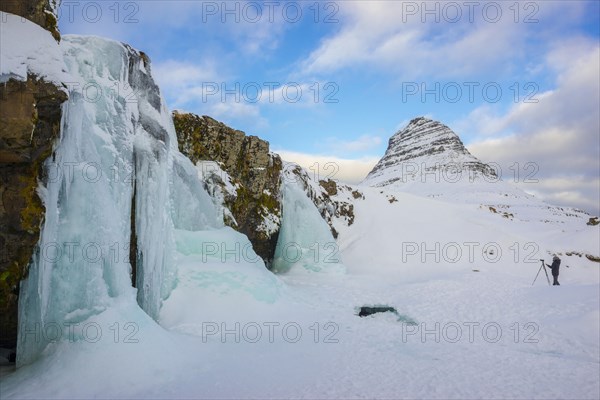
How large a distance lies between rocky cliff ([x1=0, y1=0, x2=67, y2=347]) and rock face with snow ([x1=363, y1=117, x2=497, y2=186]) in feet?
263

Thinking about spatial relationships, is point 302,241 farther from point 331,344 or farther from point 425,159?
point 425,159

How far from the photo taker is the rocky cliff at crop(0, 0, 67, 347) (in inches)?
199

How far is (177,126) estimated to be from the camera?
14742mm

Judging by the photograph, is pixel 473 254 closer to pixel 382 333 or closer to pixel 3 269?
pixel 382 333

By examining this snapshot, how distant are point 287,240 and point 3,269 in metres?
12.7

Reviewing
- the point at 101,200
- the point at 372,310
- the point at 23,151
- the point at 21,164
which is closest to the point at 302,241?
the point at 372,310

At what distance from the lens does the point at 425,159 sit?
116m

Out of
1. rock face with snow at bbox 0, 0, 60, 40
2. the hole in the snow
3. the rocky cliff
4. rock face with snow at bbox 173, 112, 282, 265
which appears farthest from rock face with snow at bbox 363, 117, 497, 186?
the rocky cliff

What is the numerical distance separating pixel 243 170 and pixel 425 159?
108535 millimetres

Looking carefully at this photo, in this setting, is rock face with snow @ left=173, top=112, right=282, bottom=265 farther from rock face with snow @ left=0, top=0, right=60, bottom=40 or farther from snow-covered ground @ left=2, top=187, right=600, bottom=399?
rock face with snow @ left=0, top=0, right=60, bottom=40

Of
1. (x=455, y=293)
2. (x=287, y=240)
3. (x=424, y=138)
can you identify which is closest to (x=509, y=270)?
(x=455, y=293)

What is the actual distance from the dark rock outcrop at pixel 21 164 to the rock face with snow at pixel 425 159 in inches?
3153

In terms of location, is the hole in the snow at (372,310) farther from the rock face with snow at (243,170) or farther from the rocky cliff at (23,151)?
the rocky cliff at (23,151)

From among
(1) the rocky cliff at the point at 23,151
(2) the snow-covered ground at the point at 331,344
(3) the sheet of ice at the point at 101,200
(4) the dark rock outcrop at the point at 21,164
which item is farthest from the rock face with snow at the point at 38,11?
(2) the snow-covered ground at the point at 331,344
